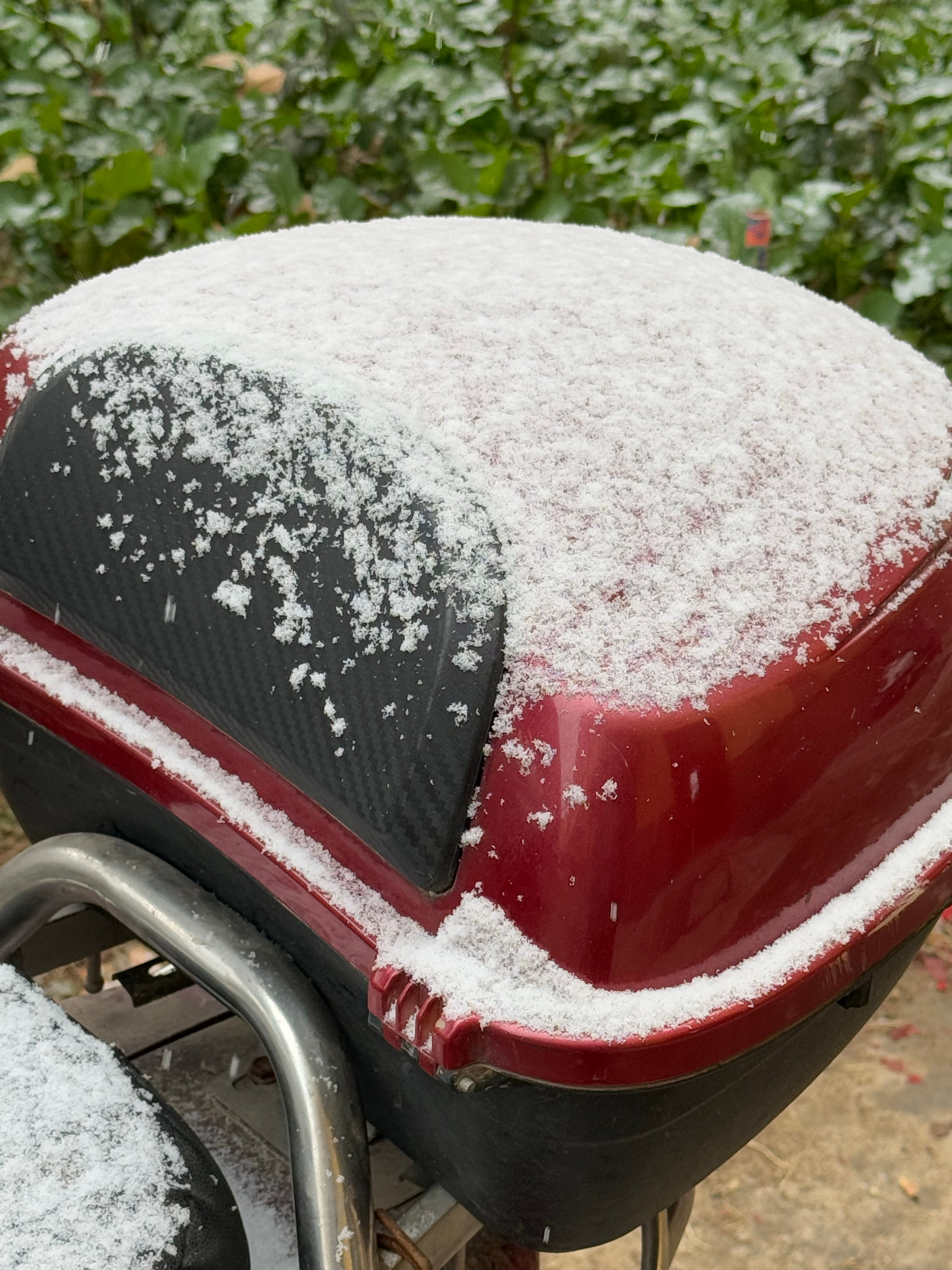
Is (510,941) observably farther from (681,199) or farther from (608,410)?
(681,199)

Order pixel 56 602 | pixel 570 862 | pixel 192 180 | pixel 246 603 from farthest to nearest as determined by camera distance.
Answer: pixel 192 180 → pixel 56 602 → pixel 246 603 → pixel 570 862

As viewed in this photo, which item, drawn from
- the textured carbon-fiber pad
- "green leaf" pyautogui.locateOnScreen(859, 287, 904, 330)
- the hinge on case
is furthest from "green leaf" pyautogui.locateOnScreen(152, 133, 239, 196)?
the hinge on case

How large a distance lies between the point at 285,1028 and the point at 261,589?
1.14 feet

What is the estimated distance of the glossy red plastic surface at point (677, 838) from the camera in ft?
2.71

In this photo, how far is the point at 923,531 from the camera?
101 cm

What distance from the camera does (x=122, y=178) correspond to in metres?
2.79

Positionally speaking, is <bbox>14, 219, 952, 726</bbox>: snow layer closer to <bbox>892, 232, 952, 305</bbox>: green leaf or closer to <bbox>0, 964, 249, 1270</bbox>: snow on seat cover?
<bbox>0, 964, 249, 1270</bbox>: snow on seat cover

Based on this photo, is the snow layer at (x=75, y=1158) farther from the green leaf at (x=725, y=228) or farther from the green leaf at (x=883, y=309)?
the green leaf at (x=883, y=309)

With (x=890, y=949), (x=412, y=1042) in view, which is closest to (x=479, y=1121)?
(x=412, y=1042)

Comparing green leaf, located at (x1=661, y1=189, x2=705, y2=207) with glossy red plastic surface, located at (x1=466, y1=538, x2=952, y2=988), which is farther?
green leaf, located at (x1=661, y1=189, x2=705, y2=207)

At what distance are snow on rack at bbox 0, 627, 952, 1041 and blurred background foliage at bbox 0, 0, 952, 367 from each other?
7.04ft

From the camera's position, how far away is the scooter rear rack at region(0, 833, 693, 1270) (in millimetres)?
940

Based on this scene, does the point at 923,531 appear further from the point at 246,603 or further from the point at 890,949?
the point at 246,603

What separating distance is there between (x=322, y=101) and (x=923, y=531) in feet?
10.00
